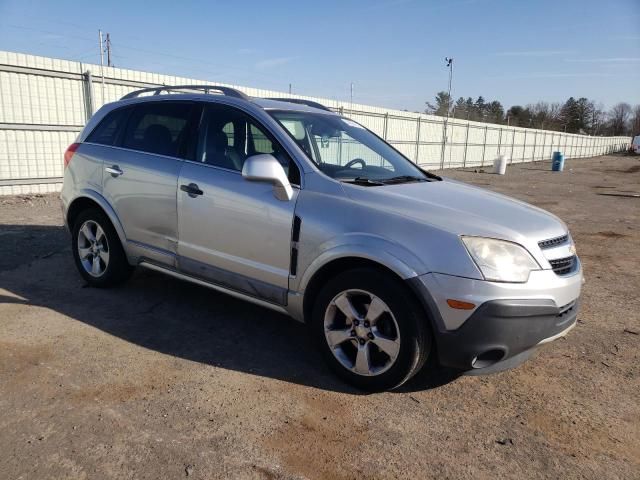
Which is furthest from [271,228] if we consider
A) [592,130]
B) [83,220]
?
[592,130]

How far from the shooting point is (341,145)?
4.33 m

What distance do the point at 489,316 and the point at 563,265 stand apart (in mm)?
730

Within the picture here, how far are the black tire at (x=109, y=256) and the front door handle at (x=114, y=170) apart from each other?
0.44 metres

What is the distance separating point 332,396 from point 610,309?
10.7ft

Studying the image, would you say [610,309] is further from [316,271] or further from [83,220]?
[83,220]

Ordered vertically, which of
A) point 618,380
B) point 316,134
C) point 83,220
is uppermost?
point 316,134

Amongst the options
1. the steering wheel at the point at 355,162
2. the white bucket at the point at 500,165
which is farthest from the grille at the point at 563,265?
the white bucket at the point at 500,165

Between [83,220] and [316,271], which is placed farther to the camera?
[83,220]

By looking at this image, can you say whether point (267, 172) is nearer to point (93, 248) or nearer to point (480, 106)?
point (93, 248)

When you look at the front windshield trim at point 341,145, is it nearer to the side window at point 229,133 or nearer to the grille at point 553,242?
the side window at point 229,133

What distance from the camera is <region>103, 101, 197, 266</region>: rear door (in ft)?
13.0

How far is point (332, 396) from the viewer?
302cm

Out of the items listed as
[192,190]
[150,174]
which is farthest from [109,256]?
[192,190]

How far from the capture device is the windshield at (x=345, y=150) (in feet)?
11.5
